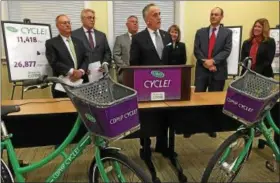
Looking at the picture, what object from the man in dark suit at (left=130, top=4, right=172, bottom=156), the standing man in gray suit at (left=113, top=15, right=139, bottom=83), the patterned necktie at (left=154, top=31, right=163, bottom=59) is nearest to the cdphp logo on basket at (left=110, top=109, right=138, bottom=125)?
the man in dark suit at (left=130, top=4, right=172, bottom=156)

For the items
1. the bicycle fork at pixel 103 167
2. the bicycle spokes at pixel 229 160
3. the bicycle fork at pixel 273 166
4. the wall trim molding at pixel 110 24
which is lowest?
the bicycle fork at pixel 273 166

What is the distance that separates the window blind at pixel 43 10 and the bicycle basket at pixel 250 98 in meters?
3.11

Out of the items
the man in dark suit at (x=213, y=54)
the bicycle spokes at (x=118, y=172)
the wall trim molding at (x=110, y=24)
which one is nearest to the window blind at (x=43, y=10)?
the wall trim molding at (x=110, y=24)

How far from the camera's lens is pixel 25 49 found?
3471mm

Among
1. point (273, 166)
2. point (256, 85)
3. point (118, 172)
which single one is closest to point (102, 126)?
point (118, 172)

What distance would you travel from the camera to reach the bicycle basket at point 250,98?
1.59 metres

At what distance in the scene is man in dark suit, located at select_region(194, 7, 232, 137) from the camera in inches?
141

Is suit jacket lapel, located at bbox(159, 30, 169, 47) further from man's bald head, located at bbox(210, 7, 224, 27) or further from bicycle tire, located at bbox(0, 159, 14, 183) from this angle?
bicycle tire, located at bbox(0, 159, 14, 183)

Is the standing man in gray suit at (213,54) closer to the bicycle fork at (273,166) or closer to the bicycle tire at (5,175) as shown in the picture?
the bicycle fork at (273,166)

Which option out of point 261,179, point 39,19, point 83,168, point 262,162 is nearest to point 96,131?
point 83,168

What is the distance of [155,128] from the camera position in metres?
2.30

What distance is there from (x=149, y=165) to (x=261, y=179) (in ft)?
3.14

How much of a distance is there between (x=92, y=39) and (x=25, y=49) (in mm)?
834

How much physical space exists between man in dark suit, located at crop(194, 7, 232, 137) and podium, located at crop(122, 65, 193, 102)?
1520 millimetres
